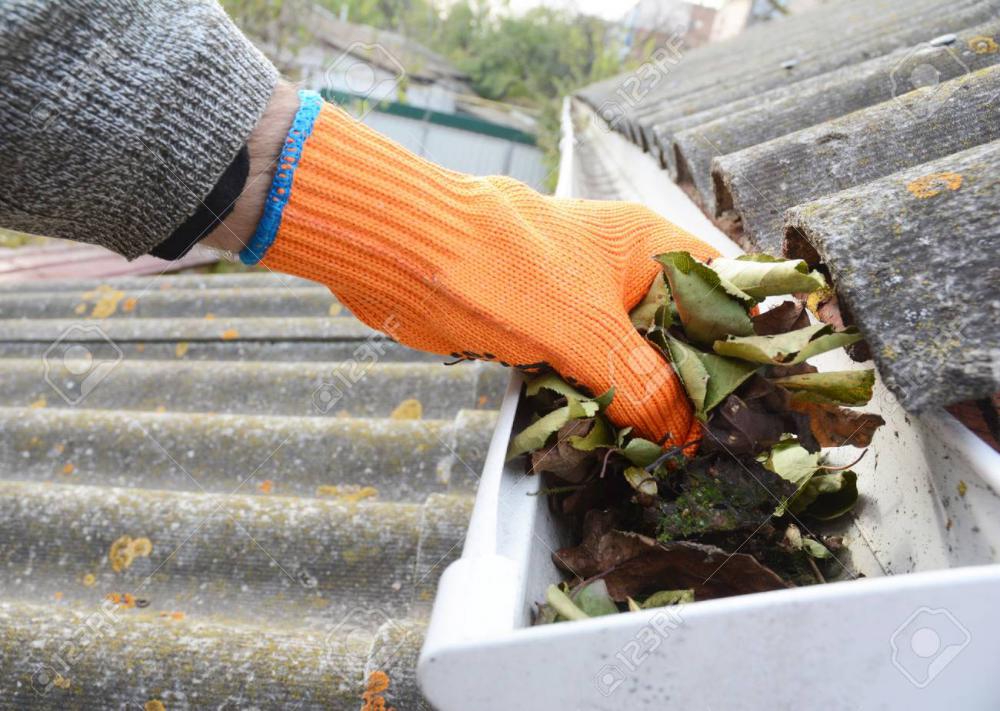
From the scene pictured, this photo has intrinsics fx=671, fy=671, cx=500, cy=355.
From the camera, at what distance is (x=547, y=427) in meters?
0.78

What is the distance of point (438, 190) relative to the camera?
93 cm

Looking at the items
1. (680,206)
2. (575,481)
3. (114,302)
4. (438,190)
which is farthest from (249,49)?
(114,302)

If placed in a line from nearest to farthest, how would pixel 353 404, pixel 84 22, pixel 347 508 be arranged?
pixel 84 22
pixel 347 508
pixel 353 404

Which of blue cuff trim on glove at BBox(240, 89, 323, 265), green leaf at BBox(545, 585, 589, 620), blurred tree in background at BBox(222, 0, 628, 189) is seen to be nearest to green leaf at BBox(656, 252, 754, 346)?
green leaf at BBox(545, 585, 589, 620)

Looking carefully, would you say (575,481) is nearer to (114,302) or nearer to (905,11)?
(114,302)

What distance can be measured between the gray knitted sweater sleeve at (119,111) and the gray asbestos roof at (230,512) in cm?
64

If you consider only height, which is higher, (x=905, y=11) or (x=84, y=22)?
(x=905, y=11)

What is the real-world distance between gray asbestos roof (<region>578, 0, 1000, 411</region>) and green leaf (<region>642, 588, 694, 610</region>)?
0.90 ft

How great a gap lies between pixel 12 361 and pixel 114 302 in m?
0.53

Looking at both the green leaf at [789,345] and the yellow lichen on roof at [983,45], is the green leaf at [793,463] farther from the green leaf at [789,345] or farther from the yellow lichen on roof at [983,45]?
the yellow lichen on roof at [983,45]

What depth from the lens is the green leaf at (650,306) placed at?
3.01ft

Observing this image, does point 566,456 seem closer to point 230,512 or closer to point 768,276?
point 768,276

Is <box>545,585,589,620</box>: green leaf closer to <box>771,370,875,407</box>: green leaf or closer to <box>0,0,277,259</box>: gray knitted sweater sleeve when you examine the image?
<box>771,370,875,407</box>: green leaf

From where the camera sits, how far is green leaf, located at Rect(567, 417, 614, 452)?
77 centimetres
